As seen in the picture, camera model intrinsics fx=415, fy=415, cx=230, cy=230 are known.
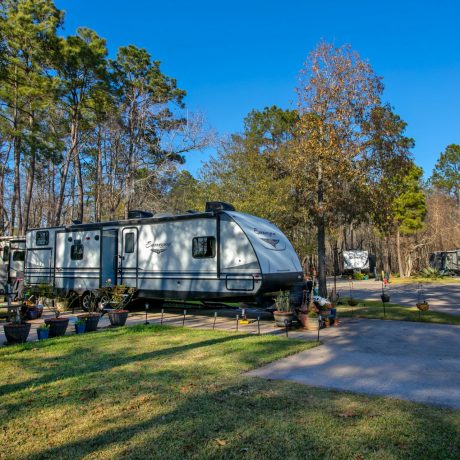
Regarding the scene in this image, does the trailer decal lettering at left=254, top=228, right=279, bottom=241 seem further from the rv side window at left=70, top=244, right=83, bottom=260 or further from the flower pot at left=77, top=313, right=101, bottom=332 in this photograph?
the rv side window at left=70, top=244, right=83, bottom=260

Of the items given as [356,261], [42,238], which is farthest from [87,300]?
[356,261]

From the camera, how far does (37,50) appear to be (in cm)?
2148

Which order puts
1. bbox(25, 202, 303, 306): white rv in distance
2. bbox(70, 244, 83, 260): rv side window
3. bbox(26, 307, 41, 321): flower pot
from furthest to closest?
bbox(70, 244, 83, 260): rv side window, bbox(26, 307, 41, 321): flower pot, bbox(25, 202, 303, 306): white rv in distance

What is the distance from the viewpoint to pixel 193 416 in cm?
429

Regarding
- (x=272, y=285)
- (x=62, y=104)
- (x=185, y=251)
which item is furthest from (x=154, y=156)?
(x=272, y=285)

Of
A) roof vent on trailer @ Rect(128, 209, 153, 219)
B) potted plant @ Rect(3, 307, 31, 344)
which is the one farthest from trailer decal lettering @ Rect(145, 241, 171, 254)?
potted plant @ Rect(3, 307, 31, 344)

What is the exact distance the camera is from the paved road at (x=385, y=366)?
5.22 meters

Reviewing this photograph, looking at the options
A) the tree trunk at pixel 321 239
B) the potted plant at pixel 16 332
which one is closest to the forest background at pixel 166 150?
the tree trunk at pixel 321 239

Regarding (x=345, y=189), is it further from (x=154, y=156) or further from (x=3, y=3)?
(x=3, y=3)

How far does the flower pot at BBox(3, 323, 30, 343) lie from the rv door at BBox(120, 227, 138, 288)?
4959 mm

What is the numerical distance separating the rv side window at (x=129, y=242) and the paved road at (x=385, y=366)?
7.19m

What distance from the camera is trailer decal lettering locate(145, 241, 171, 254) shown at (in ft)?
41.9

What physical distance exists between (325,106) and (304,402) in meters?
12.8

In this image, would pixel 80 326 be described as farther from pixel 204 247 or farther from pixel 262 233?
pixel 262 233
